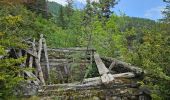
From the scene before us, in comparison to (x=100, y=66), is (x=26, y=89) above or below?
below

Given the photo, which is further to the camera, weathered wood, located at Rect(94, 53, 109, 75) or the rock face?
weathered wood, located at Rect(94, 53, 109, 75)

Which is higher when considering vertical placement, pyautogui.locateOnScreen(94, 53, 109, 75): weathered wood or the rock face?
pyautogui.locateOnScreen(94, 53, 109, 75): weathered wood

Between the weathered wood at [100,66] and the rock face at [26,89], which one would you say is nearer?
the rock face at [26,89]

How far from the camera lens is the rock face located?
10.6 meters

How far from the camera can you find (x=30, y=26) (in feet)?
84.4

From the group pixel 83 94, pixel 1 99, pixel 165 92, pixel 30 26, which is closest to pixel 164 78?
pixel 165 92

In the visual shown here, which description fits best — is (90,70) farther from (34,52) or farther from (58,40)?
(58,40)

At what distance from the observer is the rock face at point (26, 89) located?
34.8ft

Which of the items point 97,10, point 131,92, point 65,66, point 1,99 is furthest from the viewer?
point 97,10

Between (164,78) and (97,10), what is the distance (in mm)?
9225

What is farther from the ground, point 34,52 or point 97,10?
point 97,10

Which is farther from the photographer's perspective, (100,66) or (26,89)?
(100,66)

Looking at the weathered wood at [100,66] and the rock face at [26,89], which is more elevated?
the weathered wood at [100,66]

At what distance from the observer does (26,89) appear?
10992 mm
